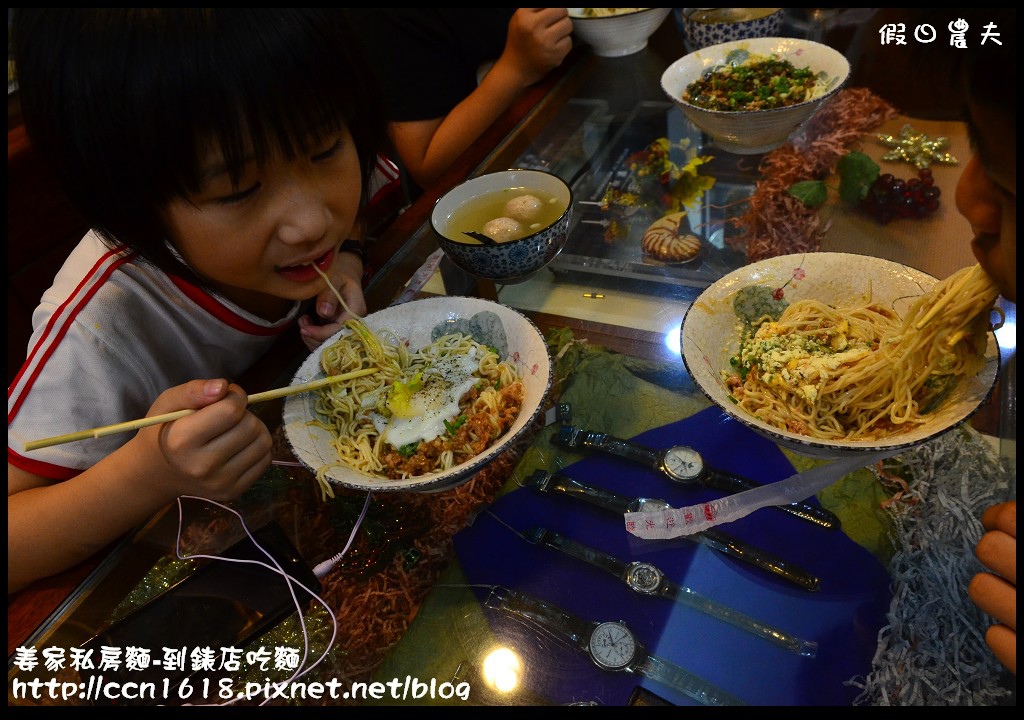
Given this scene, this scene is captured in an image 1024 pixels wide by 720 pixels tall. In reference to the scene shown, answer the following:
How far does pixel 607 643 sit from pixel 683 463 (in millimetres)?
423

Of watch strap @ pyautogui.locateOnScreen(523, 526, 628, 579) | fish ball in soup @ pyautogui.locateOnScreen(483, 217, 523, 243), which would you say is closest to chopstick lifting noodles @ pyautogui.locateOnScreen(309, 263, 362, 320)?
fish ball in soup @ pyautogui.locateOnScreen(483, 217, 523, 243)

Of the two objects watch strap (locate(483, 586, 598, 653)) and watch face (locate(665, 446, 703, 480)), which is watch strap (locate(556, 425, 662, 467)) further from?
watch strap (locate(483, 586, 598, 653))

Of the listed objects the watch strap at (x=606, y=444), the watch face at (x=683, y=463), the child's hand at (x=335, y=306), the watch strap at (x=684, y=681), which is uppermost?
the child's hand at (x=335, y=306)

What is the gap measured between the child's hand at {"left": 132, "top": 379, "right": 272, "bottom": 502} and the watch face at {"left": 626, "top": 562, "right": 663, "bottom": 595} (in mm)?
844

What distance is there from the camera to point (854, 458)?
1268 mm

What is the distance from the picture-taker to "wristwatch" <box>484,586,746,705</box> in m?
1.08

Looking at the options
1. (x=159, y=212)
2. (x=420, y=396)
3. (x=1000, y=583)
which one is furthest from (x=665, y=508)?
(x=159, y=212)

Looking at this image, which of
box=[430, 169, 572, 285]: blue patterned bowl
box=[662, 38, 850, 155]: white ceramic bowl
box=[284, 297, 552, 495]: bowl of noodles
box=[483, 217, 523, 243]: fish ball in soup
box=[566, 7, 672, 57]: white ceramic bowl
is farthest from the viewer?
box=[566, 7, 672, 57]: white ceramic bowl

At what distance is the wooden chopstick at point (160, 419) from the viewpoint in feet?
4.16

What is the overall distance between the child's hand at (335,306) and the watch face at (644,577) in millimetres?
1014

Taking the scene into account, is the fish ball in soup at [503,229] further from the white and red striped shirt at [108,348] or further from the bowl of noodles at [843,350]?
the white and red striped shirt at [108,348]

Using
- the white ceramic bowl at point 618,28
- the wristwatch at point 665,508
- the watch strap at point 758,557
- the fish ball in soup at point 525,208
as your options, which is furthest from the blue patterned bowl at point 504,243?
the white ceramic bowl at point 618,28

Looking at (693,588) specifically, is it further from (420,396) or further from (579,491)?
(420,396)

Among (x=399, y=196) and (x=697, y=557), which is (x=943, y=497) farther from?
(x=399, y=196)
